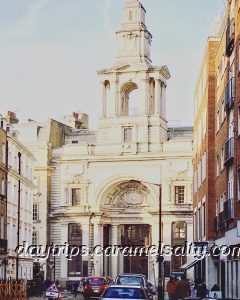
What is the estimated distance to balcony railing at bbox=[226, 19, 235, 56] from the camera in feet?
126

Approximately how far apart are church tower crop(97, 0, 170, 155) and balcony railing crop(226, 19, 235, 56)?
5349 centimetres

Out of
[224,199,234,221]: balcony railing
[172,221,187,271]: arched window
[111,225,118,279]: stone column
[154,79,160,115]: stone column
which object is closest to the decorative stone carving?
[111,225,118,279]: stone column

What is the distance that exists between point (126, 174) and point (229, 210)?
53.8 meters

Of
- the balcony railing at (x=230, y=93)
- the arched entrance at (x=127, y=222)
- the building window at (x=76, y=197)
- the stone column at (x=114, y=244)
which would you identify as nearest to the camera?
the balcony railing at (x=230, y=93)

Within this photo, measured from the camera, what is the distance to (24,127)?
4006 inches

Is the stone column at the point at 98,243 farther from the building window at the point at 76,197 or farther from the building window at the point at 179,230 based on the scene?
the building window at the point at 179,230

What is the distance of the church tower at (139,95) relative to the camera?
9388cm

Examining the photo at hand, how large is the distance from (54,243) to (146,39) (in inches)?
1001

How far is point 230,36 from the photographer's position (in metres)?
38.8

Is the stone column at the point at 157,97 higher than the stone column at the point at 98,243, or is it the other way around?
the stone column at the point at 157,97

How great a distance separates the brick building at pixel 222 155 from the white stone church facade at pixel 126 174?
31035 mm

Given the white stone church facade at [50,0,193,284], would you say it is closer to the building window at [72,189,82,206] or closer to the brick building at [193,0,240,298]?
the building window at [72,189,82,206]

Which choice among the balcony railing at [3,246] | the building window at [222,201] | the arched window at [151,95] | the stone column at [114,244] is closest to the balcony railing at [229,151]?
the building window at [222,201]

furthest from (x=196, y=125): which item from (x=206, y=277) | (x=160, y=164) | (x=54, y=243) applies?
(x=54, y=243)
